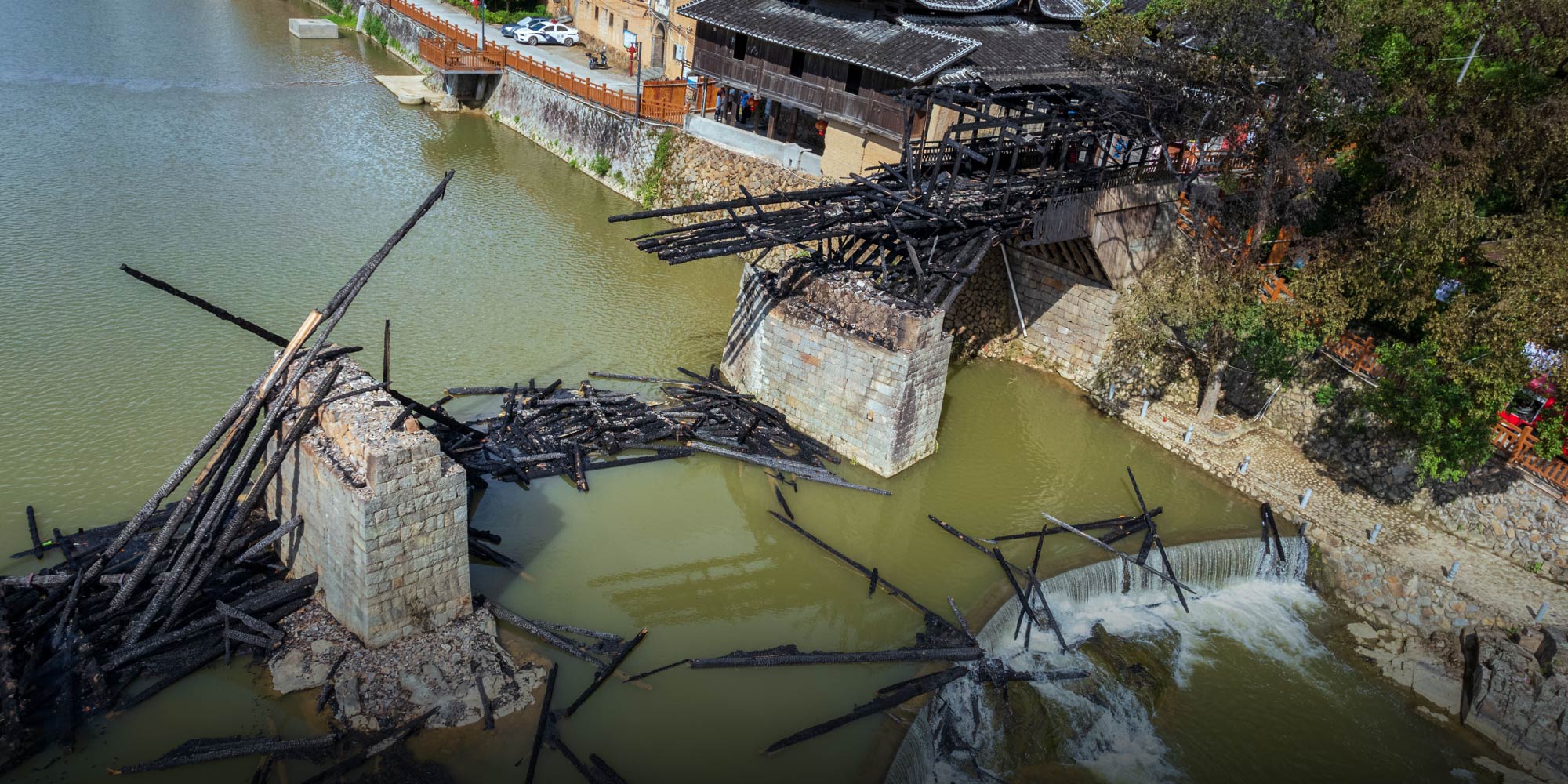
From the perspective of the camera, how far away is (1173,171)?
1031 inches

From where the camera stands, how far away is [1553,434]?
19188mm

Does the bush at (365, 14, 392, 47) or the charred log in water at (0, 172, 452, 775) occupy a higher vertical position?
the bush at (365, 14, 392, 47)

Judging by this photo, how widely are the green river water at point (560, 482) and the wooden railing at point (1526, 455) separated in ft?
16.2

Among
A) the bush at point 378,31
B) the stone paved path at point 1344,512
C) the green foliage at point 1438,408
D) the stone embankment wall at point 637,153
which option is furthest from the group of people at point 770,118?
the bush at point 378,31

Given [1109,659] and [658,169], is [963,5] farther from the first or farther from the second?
[1109,659]

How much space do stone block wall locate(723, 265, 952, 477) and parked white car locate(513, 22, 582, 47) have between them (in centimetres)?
3111

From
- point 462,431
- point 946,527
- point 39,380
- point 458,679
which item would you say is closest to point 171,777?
point 458,679

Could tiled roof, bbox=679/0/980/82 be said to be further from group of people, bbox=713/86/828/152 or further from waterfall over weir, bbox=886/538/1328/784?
waterfall over weir, bbox=886/538/1328/784

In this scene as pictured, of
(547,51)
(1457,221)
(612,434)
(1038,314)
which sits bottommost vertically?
(612,434)

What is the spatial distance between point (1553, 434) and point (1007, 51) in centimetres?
1867

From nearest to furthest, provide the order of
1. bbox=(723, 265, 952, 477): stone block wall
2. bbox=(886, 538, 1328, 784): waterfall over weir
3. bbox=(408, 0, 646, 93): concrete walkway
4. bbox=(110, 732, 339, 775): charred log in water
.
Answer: bbox=(110, 732, 339, 775): charred log in water, bbox=(886, 538, 1328, 784): waterfall over weir, bbox=(723, 265, 952, 477): stone block wall, bbox=(408, 0, 646, 93): concrete walkway

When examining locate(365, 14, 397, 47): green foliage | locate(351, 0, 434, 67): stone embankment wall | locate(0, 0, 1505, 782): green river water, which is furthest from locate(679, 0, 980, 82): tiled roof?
locate(365, 14, 397, 47): green foliage

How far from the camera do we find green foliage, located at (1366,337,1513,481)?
18.8 m

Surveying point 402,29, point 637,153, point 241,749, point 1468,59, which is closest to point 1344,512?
point 1468,59
